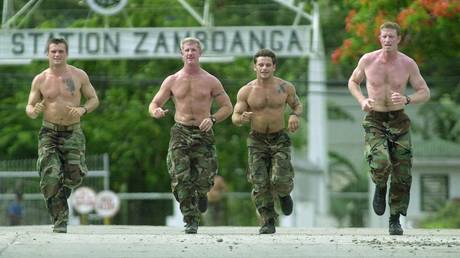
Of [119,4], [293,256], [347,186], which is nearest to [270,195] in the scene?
[293,256]

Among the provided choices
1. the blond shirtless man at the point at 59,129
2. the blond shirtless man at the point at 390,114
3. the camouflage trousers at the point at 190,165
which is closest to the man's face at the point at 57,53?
the blond shirtless man at the point at 59,129

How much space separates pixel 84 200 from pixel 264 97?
1662 cm

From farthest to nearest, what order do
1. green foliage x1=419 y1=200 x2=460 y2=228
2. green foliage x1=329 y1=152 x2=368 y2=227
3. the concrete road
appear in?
1. green foliage x1=329 y1=152 x2=368 y2=227
2. green foliage x1=419 y1=200 x2=460 y2=228
3. the concrete road

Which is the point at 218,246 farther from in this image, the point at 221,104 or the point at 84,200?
the point at 84,200

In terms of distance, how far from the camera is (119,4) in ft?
102

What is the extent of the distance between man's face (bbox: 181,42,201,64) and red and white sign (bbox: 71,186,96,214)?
16.8 m

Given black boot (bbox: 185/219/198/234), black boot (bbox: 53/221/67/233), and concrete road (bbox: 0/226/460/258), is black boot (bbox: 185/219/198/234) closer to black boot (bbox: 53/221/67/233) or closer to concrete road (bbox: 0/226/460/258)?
concrete road (bbox: 0/226/460/258)

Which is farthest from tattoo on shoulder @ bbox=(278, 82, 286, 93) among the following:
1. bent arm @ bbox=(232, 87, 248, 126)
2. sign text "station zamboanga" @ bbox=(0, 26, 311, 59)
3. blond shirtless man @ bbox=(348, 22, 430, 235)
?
sign text "station zamboanga" @ bbox=(0, 26, 311, 59)

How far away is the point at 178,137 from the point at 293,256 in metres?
3.28

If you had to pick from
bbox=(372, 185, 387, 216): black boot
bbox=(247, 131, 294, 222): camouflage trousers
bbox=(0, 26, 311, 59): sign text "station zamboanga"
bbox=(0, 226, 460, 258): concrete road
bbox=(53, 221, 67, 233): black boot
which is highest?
bbox=(0, 26, 311, 59): sign text "station zamboanga"

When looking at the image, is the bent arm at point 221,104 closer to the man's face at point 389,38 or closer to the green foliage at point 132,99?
the man's face at point 389,38

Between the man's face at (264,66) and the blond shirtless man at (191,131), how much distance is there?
486 mm

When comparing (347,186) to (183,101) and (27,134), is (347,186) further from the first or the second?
(183,101)

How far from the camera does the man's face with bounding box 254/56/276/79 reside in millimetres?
16375
